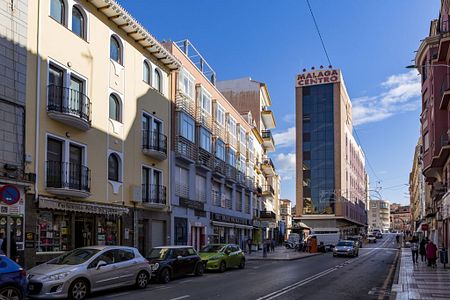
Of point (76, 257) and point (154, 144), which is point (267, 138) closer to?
point (154, 144)

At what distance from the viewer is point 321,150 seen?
9581cm

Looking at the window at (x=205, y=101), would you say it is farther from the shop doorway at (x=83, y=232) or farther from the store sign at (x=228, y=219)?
the shop doorway at (x=83, y=232)

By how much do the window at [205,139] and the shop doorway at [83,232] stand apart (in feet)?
53.0

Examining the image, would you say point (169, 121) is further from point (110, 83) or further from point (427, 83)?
point (427, 83)

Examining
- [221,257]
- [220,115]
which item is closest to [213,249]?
[221,257]

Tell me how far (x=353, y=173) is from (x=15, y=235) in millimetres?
99605

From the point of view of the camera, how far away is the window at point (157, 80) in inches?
1298

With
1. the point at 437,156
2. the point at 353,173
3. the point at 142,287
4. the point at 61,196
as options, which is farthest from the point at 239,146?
the point at 353,173

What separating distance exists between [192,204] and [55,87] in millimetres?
17000

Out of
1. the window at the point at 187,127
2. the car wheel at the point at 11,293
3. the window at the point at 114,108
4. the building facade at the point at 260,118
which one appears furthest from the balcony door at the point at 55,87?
the building facade at the point at 260,118

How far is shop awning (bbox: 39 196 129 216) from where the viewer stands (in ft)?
69.9

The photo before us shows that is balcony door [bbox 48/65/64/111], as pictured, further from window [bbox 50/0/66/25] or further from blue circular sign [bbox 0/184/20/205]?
blue circular sign [bbox 0/184/20/205]

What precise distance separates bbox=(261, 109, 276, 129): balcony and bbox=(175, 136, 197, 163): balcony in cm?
3080

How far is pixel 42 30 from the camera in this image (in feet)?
72.7
